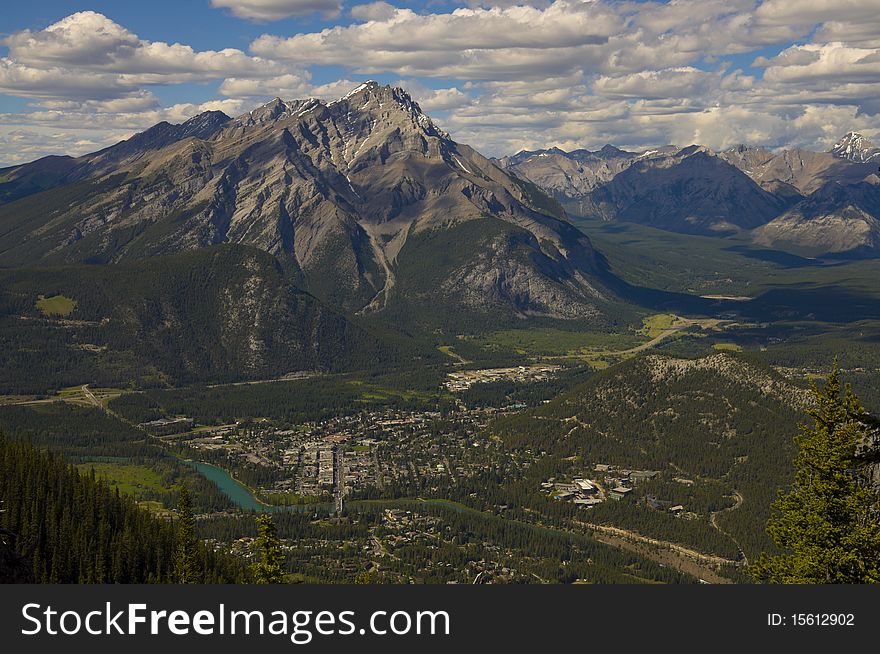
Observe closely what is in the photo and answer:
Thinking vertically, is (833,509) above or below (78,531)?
above

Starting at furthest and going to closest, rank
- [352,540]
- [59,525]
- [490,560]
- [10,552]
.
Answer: [352,540], [490,560], [59,525], [10,552]

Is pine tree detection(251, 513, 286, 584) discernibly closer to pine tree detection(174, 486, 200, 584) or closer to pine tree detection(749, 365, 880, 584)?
pine tree detection(174, 486, 200, 584)

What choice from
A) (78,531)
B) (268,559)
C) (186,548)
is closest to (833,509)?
(268,559)

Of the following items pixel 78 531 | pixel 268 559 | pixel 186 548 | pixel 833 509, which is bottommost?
pixel 78 531

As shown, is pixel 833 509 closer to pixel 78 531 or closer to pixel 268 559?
pixel 268 559

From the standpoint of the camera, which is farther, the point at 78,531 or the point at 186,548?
the point at 78,531

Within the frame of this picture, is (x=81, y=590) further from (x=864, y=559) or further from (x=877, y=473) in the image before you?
(x=877, y=473)

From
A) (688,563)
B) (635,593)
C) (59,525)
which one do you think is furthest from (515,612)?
(688,563)

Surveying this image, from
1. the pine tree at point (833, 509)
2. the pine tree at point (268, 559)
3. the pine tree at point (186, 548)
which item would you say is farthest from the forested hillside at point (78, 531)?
the pine tree at point (833, 509)

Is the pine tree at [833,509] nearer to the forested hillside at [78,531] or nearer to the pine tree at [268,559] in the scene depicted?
the pine tree at [268,559]
